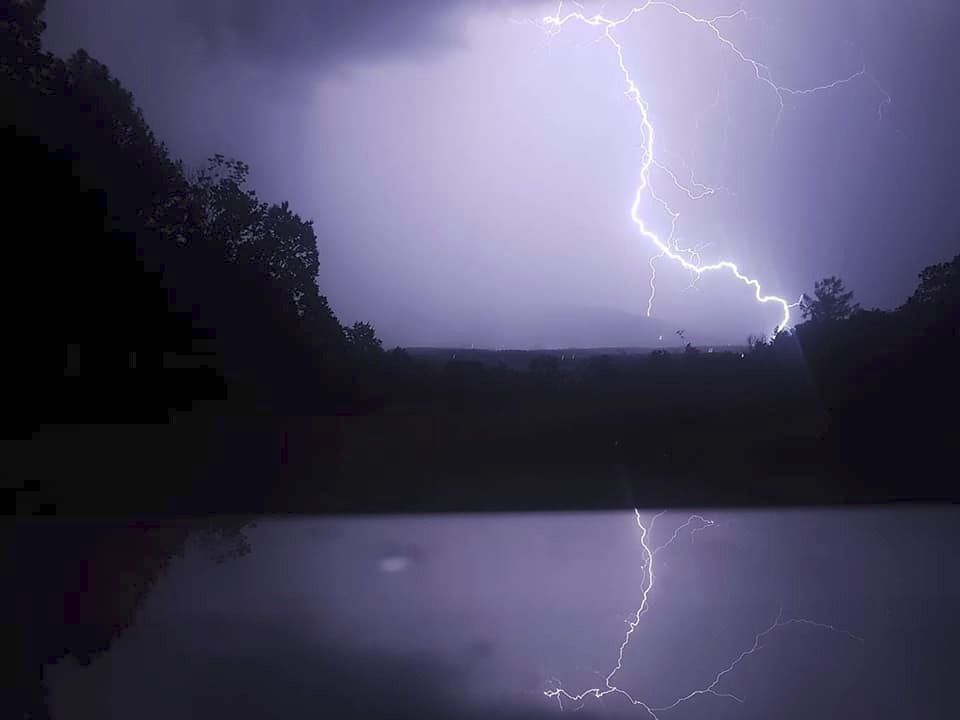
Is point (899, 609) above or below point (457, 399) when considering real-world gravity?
below

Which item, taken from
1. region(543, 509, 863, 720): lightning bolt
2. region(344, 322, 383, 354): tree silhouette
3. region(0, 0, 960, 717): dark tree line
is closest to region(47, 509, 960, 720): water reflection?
region(543, 509, 863, 720): lightning bolt

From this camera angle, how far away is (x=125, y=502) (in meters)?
5.02

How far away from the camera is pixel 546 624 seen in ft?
10.6

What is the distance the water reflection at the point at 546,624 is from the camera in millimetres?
2594

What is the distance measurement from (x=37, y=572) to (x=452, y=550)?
2.41 metres

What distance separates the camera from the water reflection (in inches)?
102

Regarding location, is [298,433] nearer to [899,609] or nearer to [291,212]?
[291,212]

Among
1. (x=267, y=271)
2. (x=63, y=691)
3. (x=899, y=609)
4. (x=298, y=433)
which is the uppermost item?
(x=267, y=271)

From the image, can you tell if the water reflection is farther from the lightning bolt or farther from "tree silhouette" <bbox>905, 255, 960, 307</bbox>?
"tree silhouette" <bbox>905, 255, 960, 307</bbox>

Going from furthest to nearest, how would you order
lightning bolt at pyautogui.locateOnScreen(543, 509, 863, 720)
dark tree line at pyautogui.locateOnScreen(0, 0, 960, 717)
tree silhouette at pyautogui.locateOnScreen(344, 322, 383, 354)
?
1. tree silhouette at pyautogui.locateOnScreen(344, 322, 383, 354)
2. dark tree line at pyautogui.locateOnScreen(0, 0, 960, 717)
3. lightning bolt at pyautogui.locateOnScreen(543, 509, 863, 720)

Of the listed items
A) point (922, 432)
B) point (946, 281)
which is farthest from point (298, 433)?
point (946, 281)

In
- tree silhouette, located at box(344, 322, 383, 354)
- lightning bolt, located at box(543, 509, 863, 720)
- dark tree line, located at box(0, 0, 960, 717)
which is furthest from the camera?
tree silhouette, located at box(344, 322, 383, 354)

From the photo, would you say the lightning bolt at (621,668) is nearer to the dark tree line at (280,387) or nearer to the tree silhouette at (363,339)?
the dark tree line at (280,387)

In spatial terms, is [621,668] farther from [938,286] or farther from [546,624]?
[938,286]
